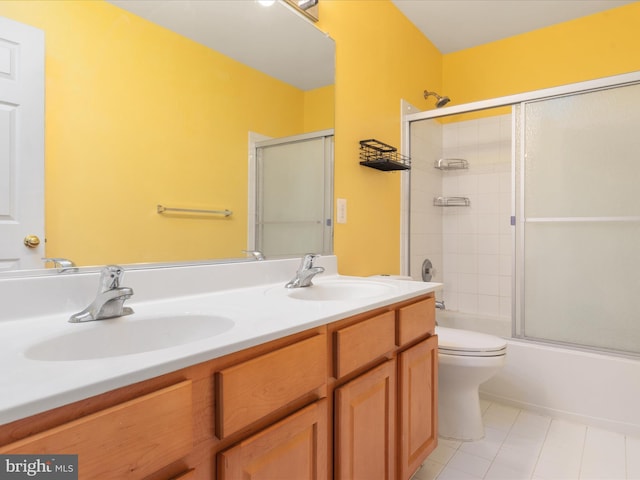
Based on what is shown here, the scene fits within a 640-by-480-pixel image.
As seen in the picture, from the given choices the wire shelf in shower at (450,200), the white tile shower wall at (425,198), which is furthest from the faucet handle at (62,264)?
the wire shelf in shower at (450,200)

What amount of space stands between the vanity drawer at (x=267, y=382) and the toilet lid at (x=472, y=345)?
1.01 m

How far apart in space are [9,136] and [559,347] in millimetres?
2464

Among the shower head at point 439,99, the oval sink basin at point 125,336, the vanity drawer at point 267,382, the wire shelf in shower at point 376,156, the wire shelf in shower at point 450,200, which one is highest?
the shower head at point 439,99

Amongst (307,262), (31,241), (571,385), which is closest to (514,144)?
(571,385)

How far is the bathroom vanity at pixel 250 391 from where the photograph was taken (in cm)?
54

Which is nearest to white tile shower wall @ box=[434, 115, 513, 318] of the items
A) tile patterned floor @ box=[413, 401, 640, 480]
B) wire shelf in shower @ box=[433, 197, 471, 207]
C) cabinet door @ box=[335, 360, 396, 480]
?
wire shelf in shower @ box=[433, 197, 471, 207]

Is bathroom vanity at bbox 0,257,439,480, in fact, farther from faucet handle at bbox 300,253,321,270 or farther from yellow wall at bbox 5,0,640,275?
yellow wall at bbox 5,0,640,275

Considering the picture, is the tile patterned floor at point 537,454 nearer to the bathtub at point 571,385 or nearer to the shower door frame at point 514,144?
the bathtub at point 571,385

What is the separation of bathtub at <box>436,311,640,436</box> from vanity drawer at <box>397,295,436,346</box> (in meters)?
0.96

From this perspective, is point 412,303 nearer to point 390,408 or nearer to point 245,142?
point 390,408

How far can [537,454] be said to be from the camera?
172 cm

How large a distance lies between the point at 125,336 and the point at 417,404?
1.01 metres

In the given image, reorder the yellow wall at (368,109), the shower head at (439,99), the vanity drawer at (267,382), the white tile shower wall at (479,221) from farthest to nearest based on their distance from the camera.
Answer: the white tile shower wall at (479,221), the shower head at (439,99), the yellow wall at (368,109), the vanity drawer at (267,382)

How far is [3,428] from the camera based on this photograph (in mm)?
470
